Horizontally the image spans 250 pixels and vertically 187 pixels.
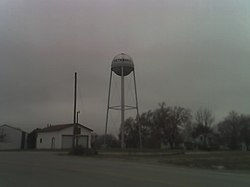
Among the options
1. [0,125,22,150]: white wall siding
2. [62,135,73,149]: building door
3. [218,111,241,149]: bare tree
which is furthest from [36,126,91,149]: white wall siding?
[218,111,241,149]: bare tree

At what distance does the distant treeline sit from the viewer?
10188 centimetres

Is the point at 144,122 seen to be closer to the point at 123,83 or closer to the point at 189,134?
the point at 189,134

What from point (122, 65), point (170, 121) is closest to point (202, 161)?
point (122, 65)

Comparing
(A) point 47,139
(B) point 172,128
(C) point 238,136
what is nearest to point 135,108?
(A) point 47,139

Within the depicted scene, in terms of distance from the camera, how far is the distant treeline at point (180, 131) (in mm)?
101875

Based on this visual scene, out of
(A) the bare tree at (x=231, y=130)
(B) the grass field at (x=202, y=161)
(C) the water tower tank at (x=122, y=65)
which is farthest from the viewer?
(A) the bare tree at (x=231, y=130)

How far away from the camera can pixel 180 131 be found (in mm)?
105062

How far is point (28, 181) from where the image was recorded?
606 inches

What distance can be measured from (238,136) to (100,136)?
142 feet

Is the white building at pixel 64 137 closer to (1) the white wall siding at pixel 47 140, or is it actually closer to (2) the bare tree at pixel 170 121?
(1) the white wall siding at pixel 47 140

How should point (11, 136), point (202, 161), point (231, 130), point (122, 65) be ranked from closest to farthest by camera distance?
point (202, 161) < point (122, 65) < point (11, 136) < point (231, 130)

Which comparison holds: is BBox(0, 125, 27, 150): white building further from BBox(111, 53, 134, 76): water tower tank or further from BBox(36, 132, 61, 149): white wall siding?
BBox(111, 53, 134, 76): water tower tank

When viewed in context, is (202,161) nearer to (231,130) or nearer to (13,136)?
(13,136)

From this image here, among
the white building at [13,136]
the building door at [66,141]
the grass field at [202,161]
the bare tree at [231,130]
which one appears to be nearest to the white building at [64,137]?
the building door at [66,141]
